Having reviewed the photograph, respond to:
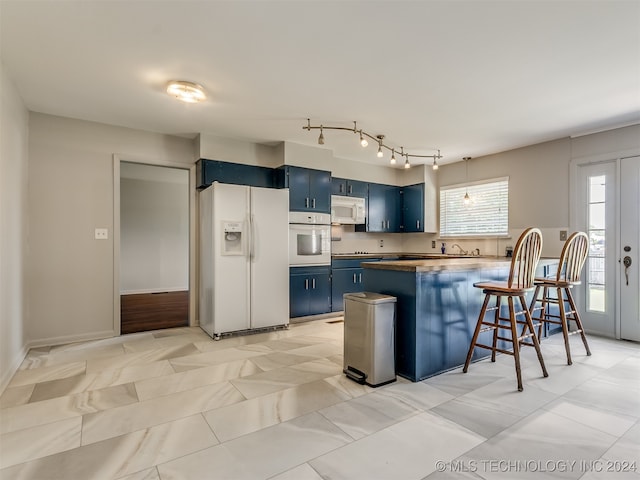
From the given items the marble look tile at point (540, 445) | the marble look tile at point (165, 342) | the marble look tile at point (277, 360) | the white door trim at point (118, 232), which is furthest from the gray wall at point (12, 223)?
the marble look tile at point (540, 445)

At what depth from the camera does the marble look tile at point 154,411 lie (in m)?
2.02

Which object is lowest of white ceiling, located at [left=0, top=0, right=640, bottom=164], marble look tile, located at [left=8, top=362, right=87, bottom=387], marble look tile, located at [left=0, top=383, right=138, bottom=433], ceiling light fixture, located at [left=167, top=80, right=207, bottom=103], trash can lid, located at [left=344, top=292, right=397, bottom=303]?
marble look tile, located at [left=8, top=362, right=87, bottom=387]

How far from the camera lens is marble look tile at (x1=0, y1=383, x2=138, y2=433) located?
2123 millimetres

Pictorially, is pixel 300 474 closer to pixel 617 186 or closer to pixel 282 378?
pixel 282 378

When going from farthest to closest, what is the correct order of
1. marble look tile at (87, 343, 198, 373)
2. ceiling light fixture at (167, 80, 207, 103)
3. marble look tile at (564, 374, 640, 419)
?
marble look tile at (87, 343, 198, 373) < ceiling light fixture at (167, 80, 207, 103) < marble look tile at (564, 374, 640, 419)

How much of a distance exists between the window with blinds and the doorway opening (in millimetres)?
4888

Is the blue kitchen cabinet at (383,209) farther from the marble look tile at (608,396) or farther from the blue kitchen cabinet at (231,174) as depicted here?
the marble look tile at (608,396)

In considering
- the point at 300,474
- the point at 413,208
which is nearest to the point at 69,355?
the point at 300,474

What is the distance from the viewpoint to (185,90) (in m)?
2.98

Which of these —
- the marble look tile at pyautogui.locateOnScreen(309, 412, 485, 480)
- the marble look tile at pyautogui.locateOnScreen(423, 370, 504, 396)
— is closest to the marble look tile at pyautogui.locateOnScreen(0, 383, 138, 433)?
the marble look tile at pyautogui.locateOnScreen(309, 412, 485, 480)

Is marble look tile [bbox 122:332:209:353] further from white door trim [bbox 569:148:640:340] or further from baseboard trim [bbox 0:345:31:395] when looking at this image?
white door trim [bbox 569:148:640:340]

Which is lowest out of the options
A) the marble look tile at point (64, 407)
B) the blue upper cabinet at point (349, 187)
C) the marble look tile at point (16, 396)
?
the marble look tile at point (16, 396)

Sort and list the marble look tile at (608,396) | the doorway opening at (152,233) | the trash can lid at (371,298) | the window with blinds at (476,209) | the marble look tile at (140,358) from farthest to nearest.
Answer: the doorway opening at (152,233) → the window with blinds at (476,209) → the marble look tile at (140,358) → the trash can lid at (371,298) → the marble look tile at (608,396)

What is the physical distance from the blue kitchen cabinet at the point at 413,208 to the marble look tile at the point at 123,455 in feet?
15.8
